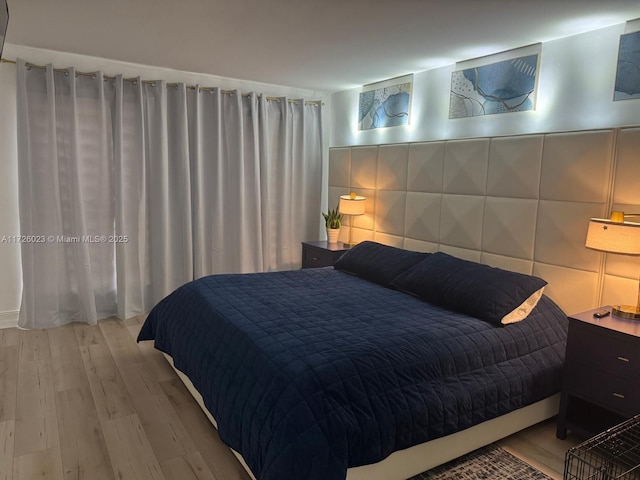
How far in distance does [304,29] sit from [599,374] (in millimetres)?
2639

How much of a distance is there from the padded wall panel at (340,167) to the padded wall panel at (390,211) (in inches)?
23.3

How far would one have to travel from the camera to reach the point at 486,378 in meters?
2.34

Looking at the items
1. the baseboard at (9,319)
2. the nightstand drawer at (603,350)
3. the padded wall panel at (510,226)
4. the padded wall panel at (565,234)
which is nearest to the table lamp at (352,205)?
the padded wall panel at (510,226)

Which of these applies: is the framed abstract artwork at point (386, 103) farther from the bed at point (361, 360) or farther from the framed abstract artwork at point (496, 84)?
the bed at point (361, 360)

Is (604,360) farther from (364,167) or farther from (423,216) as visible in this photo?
(364,167)

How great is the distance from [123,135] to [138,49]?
34.1 inches

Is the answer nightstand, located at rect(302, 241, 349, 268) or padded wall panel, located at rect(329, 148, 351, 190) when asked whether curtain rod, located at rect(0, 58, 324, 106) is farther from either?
nightstand, located at rect(302, 241, 349, 268)

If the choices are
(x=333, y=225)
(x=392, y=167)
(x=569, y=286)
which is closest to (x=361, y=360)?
(x=569, y=286)

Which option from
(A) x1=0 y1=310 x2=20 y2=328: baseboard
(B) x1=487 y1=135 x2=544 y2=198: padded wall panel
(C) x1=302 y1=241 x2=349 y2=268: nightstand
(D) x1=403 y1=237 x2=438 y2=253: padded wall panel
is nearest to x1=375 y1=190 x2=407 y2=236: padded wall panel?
(D) x1=403 y1=237 x2=438 y2=253: padded wall panel

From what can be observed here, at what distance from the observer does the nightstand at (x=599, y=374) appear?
87.9 inches

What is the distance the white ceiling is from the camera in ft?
8.38

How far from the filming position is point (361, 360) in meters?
2.08

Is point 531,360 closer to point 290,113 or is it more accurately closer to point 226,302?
point 226,302

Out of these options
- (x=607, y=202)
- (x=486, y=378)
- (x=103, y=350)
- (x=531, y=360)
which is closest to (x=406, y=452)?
(x=486, y=378)
